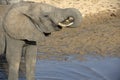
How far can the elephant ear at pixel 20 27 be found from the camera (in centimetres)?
770

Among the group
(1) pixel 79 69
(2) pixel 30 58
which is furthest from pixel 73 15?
(1) pixel 79 69

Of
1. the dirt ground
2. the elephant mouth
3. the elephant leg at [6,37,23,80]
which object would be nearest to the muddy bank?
the dirt ground

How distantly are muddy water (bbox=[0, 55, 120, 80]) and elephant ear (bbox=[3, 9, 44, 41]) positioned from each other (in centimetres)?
207

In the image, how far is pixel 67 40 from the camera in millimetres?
13164

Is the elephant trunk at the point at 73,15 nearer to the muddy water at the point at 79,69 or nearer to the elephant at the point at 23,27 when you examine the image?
the elephant at the point at 23,27

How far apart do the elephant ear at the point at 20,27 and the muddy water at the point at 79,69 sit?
2.07 metres

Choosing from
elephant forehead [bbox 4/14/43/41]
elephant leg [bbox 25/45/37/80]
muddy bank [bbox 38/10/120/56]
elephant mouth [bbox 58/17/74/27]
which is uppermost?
elephant mouth [bbox 58/17/74/27]

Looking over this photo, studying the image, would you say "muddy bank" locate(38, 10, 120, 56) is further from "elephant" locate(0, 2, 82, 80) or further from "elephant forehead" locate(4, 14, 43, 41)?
"elephant forehead" locate(4, 14, 43, 41)

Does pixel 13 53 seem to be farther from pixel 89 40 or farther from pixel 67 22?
pixel 89 40

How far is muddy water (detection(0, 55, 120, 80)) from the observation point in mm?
9734

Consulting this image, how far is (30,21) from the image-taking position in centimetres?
772

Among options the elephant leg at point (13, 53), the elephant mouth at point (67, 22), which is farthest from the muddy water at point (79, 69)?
the elephant mouth at point (67, 22)

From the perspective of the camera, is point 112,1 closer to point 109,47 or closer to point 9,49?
point 109,47

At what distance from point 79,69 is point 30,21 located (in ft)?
9.43
